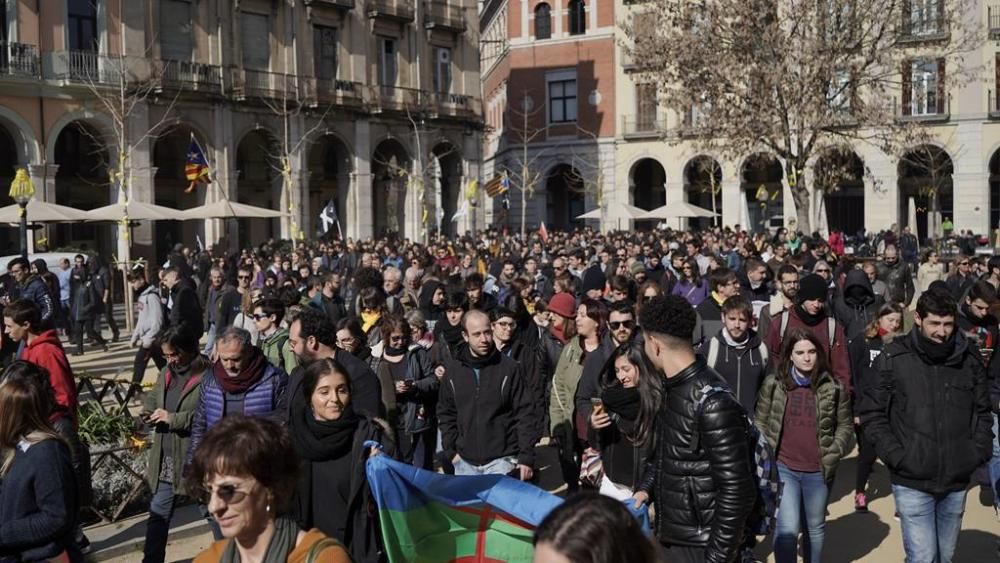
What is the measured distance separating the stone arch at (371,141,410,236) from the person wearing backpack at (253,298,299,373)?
3276 cm

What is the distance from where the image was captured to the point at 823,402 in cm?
602

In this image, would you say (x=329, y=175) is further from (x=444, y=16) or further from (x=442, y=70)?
(x=444, y=16)

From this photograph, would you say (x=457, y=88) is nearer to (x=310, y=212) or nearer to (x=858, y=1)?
(x=310, y=212)

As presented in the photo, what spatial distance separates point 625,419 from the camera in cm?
550

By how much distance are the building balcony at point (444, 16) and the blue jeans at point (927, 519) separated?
38.4 metres

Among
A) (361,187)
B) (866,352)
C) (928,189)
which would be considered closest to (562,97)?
(361,187)

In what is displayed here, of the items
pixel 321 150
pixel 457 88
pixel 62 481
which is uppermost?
pixel 457 88

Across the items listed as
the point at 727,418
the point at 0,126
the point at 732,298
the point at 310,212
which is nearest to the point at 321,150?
the point at 310,212

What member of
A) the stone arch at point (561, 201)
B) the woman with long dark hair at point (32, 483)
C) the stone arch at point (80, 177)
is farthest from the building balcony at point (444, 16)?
the woman with long dark hair at point (32, 483)

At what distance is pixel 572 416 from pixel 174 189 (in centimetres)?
3269

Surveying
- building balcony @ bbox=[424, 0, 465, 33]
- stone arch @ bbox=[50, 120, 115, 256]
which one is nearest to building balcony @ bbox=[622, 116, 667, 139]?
building balcony @ bbox=[424, 0, 465, 33]

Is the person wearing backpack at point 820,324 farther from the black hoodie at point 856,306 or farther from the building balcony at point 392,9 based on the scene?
the building balcony at point 392,9

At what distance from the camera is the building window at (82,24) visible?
30.7 metres

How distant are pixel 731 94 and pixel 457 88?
21.8 meters
